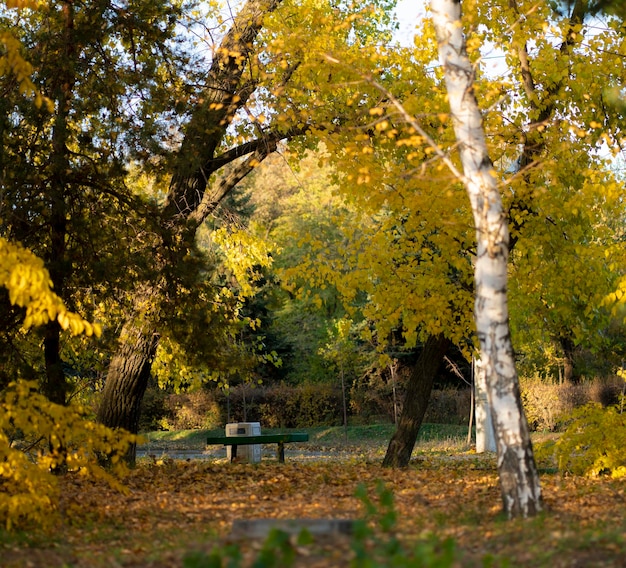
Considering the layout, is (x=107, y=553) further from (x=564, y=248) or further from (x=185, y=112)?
(x=564, y=248)

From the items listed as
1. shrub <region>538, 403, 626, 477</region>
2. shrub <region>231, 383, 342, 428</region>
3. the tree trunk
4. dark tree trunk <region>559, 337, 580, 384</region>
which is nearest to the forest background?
shrub <region>538, 403, 626, 477</region>

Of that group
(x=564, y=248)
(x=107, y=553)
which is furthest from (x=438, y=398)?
(x=107, y=553)

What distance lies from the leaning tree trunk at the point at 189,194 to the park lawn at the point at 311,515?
1.18m

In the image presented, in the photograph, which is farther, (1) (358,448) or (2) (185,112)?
(1) (358,448)

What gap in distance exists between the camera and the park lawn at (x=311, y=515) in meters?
5.34

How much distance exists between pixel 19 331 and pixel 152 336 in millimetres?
1690

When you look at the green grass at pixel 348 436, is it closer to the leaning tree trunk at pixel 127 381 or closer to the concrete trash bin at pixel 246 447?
the concrete trash bin at pixel 246 447

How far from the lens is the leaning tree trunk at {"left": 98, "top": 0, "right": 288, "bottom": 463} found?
11.0m

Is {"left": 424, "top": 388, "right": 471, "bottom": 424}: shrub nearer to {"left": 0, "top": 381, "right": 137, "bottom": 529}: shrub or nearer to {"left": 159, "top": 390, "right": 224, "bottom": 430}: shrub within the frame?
{"left": 159, "top": 390, "right": 224, "bottom": 430}: shrub

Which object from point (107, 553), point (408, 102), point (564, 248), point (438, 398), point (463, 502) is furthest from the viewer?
point (438, 398)

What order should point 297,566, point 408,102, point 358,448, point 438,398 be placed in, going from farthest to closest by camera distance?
point 438,398, point 358,448, point 408,102, point 297,566

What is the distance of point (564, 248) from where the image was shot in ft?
38.9

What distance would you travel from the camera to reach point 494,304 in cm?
698

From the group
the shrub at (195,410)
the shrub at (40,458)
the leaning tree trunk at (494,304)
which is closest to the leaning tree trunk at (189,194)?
the shrub at (40,458)
